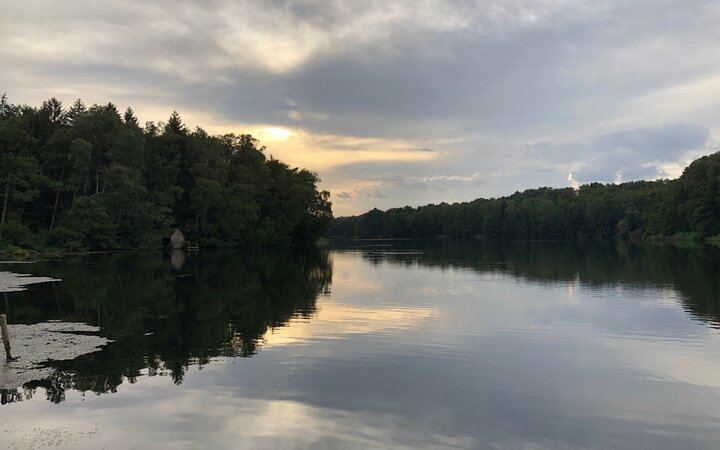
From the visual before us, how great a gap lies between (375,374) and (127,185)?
73945mm

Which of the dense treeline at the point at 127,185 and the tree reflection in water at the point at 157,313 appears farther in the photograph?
the dense treeline at the point at 127,185

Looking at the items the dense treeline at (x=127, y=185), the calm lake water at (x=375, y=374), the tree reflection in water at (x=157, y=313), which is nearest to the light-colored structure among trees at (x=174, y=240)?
the dense treeline at (x=127, y=185)

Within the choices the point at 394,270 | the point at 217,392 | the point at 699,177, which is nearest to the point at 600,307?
the point at 217,392

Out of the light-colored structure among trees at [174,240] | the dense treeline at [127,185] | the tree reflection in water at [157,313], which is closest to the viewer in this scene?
the tree reflection in water at [157,313]

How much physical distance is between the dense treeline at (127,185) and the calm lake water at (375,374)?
4596 cm

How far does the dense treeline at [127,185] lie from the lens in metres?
73.9

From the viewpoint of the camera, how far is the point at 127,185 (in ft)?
263

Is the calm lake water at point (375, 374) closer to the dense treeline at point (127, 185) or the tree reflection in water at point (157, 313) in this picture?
the tree reflection in water at point (157, 313)

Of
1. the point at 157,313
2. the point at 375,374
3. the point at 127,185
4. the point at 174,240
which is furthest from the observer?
the point at 174,240

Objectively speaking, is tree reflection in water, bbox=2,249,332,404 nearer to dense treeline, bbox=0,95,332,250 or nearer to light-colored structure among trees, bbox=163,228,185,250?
dense treeline, bbox=0,95,332,250

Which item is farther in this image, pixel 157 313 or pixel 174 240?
pixel 174 240

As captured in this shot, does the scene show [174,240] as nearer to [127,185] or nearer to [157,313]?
[127,185]

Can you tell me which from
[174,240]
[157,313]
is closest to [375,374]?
[157,313]

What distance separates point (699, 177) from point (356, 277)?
111 metres
